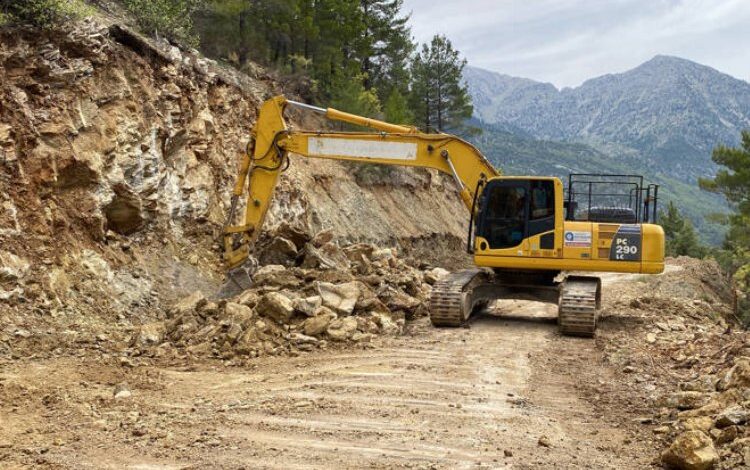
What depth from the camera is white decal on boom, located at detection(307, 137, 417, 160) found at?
12859mm

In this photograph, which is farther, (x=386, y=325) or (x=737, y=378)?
(x=386, y=325)

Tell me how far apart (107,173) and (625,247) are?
32.8 feet

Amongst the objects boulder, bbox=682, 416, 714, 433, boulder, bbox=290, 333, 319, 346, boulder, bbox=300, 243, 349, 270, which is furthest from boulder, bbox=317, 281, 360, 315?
boulder, bbox=682, 416, 714, 433

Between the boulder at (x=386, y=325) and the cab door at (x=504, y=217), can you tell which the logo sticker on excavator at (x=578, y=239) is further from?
the boulder at (x=386, y=325)

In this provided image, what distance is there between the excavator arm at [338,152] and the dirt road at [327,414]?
Result: 4.41 meters

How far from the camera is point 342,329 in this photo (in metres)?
10.4

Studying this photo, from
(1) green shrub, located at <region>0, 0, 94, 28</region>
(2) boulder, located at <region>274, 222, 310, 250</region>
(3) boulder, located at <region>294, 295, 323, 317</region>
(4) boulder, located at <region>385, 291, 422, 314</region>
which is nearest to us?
(3) boulder, located at <region>294, 295, 323, 317</region>

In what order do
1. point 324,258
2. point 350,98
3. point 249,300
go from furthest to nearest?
point 350,98 < point 324,258 < point 249,300

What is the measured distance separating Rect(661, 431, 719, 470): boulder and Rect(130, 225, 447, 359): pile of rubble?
18.8ft

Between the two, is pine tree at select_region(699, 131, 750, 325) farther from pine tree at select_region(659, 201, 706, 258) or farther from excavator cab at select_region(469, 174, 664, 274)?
excavator cab at select_region(469, 174, 664, 274)

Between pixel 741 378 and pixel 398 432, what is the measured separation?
362cm

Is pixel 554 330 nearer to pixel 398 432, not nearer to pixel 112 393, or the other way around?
pixel 398 432

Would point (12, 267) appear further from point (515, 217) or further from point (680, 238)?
point (680, 238)

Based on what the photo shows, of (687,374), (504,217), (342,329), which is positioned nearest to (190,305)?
(342,329)
